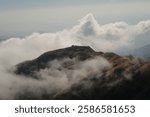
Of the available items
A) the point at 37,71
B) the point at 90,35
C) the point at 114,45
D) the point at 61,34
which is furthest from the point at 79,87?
the point at 61,34

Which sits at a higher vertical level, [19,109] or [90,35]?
[90,35]

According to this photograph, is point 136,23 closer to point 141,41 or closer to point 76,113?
point 141,41

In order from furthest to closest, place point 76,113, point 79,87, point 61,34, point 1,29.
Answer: point 79,87 < point 61,34 < point 1,29 < point 76,113

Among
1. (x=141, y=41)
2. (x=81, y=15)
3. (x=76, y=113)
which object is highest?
(x=81, y=15)

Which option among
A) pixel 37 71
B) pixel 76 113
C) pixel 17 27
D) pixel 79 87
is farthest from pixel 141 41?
pixel 37 71

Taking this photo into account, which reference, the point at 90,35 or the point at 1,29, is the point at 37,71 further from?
the point at 1,29

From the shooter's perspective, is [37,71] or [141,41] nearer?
[141,41]

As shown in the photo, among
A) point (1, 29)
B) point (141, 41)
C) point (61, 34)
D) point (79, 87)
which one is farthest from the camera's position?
point (79, 87)

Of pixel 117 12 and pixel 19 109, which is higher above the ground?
pixel 117 12

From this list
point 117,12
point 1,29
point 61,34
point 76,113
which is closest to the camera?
point 76,113
